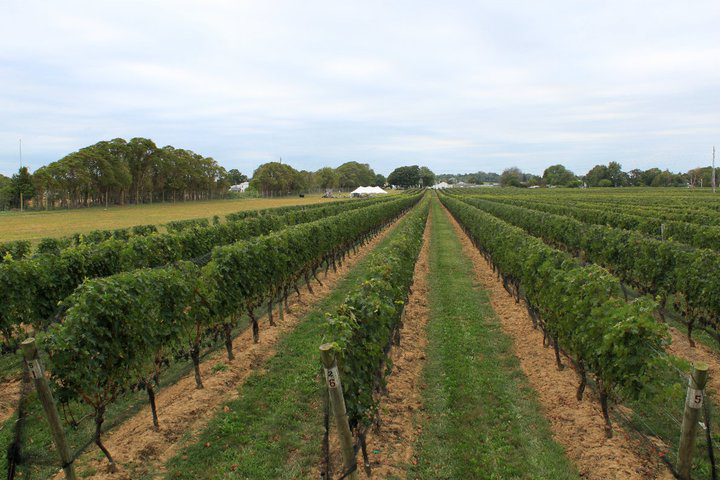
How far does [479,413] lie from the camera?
6855 mm

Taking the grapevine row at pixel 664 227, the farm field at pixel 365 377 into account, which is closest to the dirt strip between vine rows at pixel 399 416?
the farm field at pixel 365 377

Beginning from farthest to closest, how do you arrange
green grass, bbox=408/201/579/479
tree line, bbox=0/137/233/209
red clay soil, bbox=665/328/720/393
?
tree line, bbox=0/137/233/209 < red clay soil, bbox=665/328/720/393 < green grass, bbox=408/201/579/479

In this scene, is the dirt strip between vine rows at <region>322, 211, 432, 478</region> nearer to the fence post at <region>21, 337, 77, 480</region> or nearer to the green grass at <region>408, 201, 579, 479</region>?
the green grass at <region>408, 201, 579, 479</region>

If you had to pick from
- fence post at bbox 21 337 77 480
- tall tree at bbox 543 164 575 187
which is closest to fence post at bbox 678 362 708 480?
fence post at bbox 21 337 77 480

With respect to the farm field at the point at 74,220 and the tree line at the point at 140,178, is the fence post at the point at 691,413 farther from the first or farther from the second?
the tree line at the point at 140,178

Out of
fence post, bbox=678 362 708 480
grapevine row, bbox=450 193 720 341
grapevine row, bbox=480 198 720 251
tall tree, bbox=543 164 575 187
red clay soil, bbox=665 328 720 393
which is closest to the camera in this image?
fence post, bbox=678 362 708 480

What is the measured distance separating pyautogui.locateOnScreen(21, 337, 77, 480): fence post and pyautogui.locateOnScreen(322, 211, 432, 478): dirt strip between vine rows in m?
3.00

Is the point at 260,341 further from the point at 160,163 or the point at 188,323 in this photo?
the point at 160,163

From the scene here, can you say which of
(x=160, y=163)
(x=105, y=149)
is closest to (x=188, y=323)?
(x=105, y=149)

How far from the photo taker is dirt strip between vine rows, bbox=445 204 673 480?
5352 millimetres

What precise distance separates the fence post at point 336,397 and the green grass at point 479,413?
1617 mm

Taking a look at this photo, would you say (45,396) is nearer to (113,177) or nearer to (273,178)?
(113,177)

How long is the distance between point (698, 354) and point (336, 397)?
8919 mm

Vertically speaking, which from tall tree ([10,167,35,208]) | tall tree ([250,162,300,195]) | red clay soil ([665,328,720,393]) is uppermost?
tall tree ([250,162,300,195])
